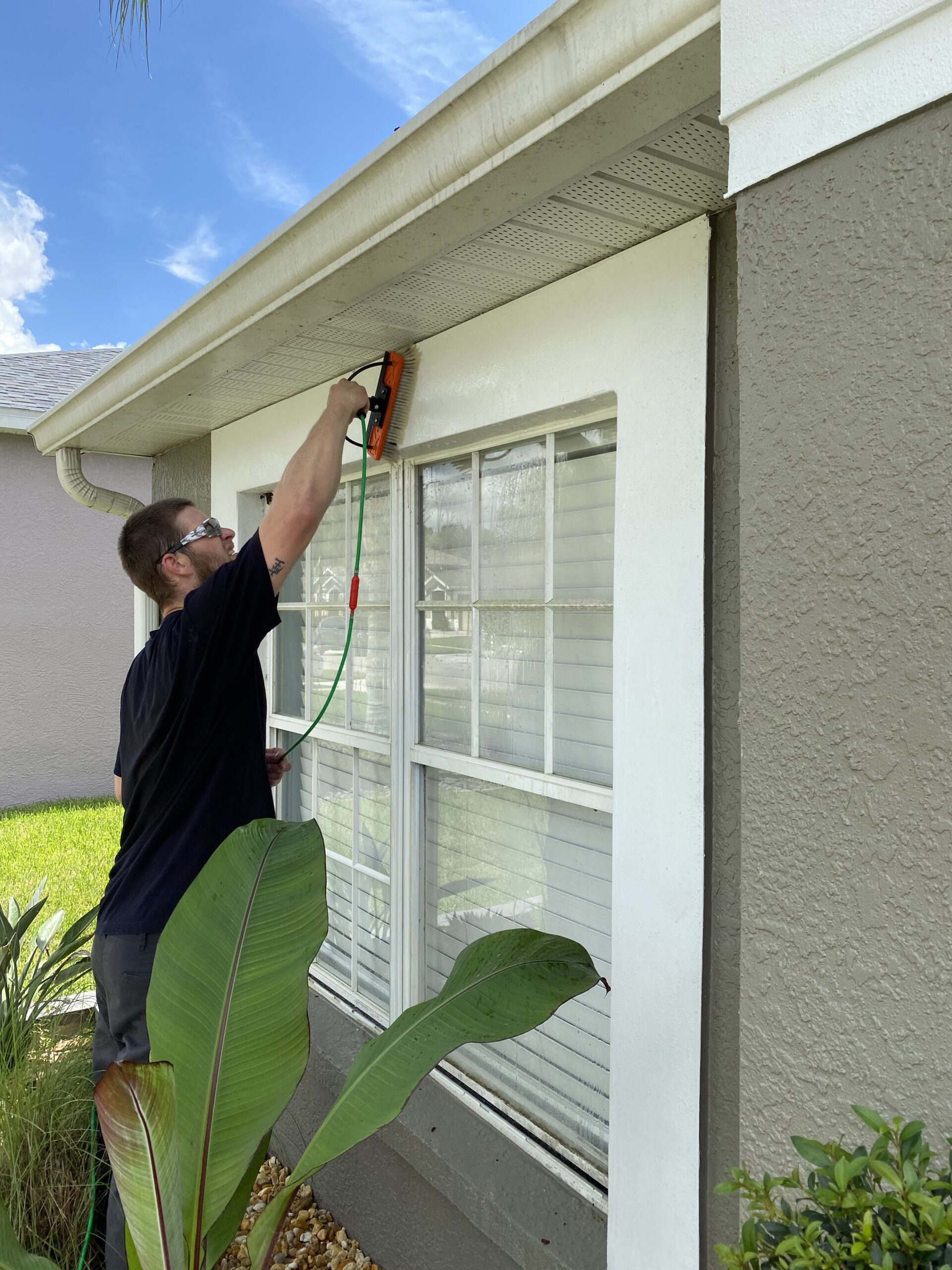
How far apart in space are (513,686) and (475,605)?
31 centimetres

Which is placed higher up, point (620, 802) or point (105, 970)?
point (620, 802)

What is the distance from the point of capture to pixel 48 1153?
346cm

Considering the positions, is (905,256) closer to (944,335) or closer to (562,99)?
(944,335)

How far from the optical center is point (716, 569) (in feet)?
6.72

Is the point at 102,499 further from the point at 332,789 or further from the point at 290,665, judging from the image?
the point at 332,789

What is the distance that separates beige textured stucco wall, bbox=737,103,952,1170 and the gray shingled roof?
1019cm

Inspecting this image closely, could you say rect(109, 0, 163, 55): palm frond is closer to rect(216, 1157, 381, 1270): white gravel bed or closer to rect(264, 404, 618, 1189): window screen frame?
rect(264, 404, 618, 1189): window screen frame

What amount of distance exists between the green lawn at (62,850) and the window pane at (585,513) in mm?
5030

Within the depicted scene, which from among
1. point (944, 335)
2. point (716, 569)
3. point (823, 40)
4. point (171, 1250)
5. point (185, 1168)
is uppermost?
point (823, 40)

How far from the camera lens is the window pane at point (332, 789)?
13.2 ft

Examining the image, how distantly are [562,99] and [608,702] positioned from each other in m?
1.46

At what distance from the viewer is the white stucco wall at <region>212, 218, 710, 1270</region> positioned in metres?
2.05

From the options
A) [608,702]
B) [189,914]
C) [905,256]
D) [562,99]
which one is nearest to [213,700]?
[189,914]

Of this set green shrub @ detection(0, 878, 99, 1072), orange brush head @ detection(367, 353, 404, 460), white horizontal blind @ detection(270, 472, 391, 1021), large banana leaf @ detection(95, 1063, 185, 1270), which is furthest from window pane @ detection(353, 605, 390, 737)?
large banana leaf @ detection(95, 1063, 185, 1270)
